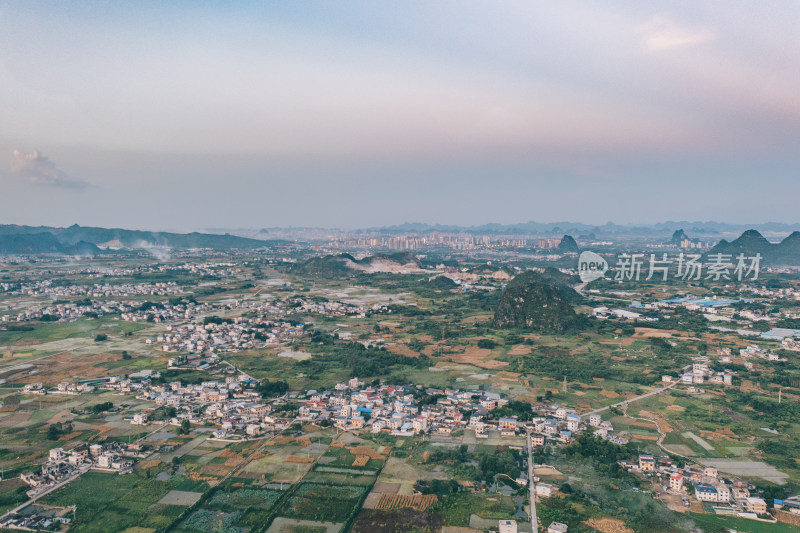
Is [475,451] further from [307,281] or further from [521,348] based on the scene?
[307,281]

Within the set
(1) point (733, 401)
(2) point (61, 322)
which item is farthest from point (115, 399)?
(1) point (733, 401)

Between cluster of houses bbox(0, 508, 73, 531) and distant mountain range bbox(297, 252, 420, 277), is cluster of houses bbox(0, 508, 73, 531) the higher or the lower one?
the lower one

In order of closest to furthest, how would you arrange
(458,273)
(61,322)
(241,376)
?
(241,376) → (61,322) → (458,273)

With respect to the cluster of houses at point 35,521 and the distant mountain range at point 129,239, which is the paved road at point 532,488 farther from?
the distant mountain range at point 129,239

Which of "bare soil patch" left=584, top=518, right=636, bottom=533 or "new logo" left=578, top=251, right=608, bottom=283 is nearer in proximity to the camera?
"bare soil patch" left=584, top=518, right=636, bottom=533

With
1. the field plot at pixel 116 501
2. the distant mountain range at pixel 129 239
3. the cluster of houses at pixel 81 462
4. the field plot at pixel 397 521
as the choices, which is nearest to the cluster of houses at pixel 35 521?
the field plot at pixel 116 501

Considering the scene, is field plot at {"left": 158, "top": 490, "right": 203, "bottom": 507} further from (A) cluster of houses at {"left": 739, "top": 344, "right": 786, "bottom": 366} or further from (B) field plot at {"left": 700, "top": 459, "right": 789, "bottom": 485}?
(A) cluster of houses at {"left": 739, "top": 344, "right": 786, "bottom": 366}

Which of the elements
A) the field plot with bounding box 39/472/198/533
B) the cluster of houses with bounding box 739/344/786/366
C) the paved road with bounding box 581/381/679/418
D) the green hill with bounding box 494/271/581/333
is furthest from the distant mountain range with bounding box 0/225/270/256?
the cluster of houses with bounding box 739/344/786/366
